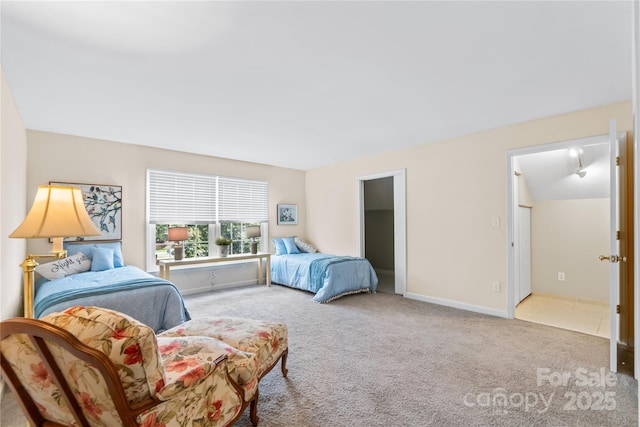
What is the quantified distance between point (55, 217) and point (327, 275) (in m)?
3.42

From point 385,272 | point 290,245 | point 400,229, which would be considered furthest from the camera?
point 385,272

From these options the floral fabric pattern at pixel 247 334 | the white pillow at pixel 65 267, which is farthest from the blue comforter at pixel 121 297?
the floral fabric pattern at pixel 247 334

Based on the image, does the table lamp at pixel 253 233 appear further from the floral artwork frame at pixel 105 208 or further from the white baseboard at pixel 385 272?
the white baseboard at pixel 385 272

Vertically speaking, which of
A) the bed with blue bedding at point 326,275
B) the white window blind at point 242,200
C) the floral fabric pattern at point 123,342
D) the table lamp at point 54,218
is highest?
the white window blind at point 242,200

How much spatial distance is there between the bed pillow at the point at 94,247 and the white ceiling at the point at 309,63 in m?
1.53

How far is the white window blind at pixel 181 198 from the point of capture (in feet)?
15.2

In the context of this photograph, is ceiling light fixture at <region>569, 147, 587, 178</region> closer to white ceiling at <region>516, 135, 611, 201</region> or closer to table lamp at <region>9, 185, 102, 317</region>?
white ceiling at <region>516, 135, 611, 201</region>

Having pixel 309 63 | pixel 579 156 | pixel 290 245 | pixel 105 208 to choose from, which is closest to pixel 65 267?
pixel 105 208

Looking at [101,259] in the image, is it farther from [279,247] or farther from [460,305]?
[460,305]

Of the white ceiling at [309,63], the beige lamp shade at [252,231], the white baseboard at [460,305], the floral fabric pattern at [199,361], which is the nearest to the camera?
the floral fabric pattern at [199,361]


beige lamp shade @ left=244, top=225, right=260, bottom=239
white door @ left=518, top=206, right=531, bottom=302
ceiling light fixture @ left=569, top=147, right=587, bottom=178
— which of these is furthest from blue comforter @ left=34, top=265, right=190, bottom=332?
ceiling light fixture @ left=569, top=147, right=587, bottom=178

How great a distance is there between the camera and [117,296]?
8.78ft

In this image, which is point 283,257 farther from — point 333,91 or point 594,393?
point 594,393

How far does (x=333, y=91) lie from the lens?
268 centimetres
